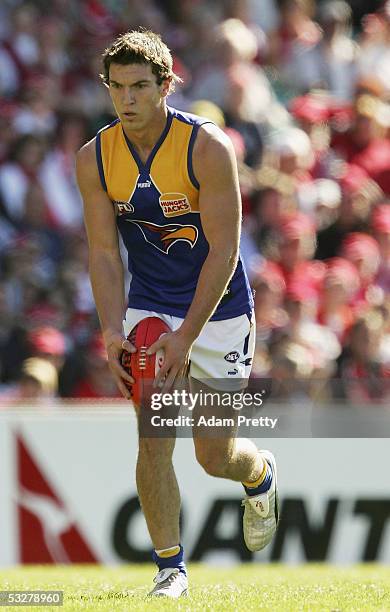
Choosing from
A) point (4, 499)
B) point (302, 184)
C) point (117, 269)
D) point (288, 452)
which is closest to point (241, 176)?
point (302, 184)

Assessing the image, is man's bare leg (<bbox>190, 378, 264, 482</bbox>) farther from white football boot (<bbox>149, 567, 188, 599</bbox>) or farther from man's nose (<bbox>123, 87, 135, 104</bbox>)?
man's nose (<bbox>123, 87, 135, 104</bbox>)

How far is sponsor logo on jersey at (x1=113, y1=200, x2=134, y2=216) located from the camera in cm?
600

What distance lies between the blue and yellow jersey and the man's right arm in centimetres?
6

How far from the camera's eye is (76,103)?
12297 millimetres

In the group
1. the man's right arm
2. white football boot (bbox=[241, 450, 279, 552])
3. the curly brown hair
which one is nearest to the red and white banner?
white football boot (bbox=[241, 450, 279, 552])

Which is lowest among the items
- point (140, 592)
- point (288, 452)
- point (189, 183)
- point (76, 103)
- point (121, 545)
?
point (121, 545)

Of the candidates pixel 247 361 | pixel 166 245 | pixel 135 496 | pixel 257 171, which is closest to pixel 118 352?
pixel 166 245

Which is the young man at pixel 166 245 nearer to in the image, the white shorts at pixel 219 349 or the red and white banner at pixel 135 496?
the white shorts at pixel 219 349

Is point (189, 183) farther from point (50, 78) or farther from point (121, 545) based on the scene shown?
point (50, 78)

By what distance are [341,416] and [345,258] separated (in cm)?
279

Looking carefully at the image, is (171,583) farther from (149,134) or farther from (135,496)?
(135,496)

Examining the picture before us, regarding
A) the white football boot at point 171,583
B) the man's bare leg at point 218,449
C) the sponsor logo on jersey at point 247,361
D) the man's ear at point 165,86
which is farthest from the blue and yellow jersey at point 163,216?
the white football boot at point 171,583

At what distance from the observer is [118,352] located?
5.95 metres

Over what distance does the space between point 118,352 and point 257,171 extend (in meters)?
5.88
